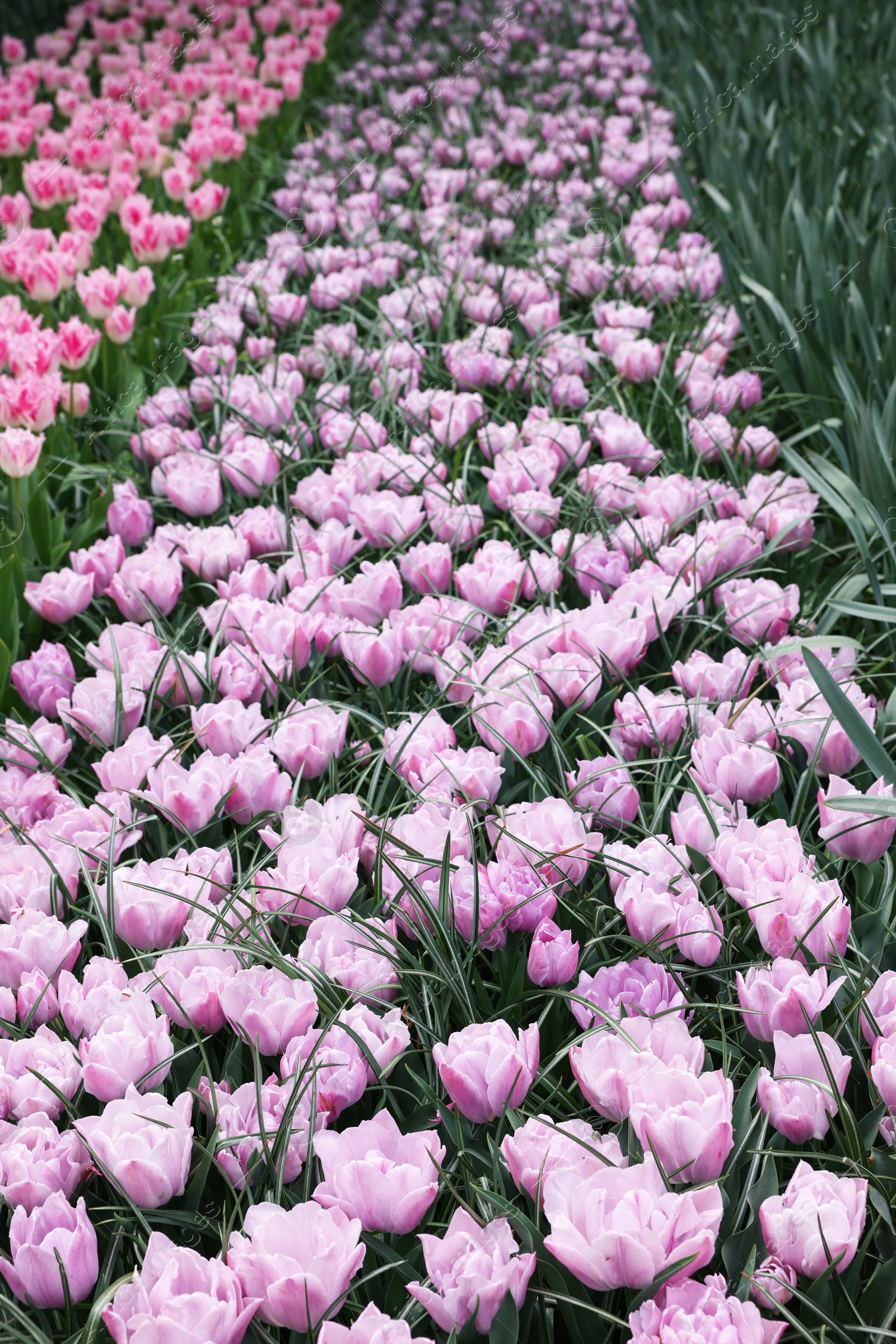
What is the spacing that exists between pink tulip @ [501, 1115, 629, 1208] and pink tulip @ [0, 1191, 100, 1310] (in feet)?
1.21

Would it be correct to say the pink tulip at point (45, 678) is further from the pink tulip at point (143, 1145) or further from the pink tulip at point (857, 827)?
the pink tulip at point (857, 827)

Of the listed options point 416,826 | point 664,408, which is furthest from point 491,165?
A: point 416,826

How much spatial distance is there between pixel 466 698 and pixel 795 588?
0.59 metres

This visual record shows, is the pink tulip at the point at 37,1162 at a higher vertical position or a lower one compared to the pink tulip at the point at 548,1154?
lower

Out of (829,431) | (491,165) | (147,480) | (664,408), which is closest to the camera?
(829,431)

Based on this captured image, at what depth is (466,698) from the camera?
1.68 m

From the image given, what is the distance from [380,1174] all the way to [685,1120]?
0.26 meters

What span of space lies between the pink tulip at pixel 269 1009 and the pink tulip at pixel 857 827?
63 centimetres

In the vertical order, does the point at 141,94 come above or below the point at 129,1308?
above

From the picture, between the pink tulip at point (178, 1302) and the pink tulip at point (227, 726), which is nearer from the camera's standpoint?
the pink tulip at point (178, 1302)

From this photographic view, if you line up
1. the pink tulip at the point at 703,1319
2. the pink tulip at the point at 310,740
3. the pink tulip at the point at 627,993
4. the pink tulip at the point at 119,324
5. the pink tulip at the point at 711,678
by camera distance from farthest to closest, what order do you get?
the pink tulip at the point at 119,324 < the pink tulip at the point at 711,678 < the pink tulip at the point at 310,740 < the pink tulip at the point at 627,993 < the pink tulip at the point at 703,1319

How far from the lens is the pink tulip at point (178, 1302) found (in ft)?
2.73

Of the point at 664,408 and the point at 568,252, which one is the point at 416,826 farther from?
the point at 568,252

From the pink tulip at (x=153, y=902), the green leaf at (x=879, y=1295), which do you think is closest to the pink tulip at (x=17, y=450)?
the pink tulip at (x=153, y=902)
